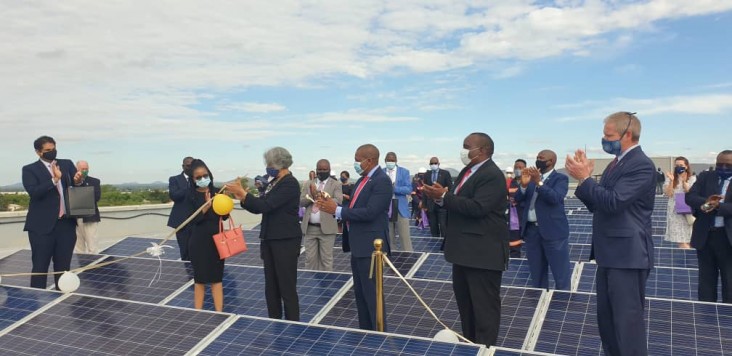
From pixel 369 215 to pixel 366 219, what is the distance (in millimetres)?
50

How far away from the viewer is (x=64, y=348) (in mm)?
3600

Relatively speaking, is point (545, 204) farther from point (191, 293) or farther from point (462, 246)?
point (191, 293)

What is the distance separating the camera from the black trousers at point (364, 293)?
5090 mm

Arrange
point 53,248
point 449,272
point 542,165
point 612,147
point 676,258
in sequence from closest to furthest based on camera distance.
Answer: point 612,147
point 542,165
point 53,248
point 449,272
point 676,258

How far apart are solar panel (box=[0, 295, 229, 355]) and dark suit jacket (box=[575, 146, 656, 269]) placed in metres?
2.78

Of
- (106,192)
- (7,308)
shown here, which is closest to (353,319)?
(7,308)

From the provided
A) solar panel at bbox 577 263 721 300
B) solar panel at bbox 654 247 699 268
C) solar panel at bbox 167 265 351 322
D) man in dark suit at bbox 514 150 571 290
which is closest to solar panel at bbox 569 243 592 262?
solar panel at bbox 654 247 699 268

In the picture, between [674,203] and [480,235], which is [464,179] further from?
[674,203]

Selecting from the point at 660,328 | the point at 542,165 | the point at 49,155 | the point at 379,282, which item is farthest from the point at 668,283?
the point at 49,155

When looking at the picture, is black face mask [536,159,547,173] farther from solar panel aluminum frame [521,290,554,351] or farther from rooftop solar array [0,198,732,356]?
Answer: solar panel aluminum frame [521,290,554,351]

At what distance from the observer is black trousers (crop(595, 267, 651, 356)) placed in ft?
12.1

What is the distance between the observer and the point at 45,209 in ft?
20.5

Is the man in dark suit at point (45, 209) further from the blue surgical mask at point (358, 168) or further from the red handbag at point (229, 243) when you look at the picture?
the blue surgical mask at point (358, 168)

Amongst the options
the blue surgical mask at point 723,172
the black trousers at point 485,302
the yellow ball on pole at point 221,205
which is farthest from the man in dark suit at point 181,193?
the blue surgical mask at point 723,172
